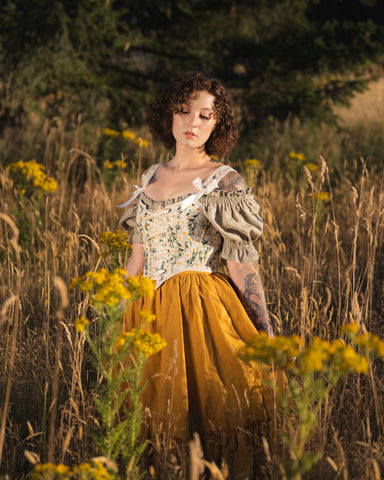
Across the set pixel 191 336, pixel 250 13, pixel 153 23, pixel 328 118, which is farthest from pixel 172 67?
pixel 191 336

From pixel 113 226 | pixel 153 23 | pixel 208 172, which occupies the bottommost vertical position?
pixel 113 226

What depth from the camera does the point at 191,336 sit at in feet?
Answer: 5.74

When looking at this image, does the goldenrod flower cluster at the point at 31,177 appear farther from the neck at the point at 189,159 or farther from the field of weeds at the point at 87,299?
the neck at the point at 189,159

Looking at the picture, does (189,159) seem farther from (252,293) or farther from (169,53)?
(169,53)

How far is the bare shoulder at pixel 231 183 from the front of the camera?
191 cm

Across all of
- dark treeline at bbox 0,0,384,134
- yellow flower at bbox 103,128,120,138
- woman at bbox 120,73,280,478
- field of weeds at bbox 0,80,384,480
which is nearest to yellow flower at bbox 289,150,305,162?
field of weeds at bbox 0,80,384,480

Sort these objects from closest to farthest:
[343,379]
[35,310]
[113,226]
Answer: [343,379] < [35,310] < [113,226]

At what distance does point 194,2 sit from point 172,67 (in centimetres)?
87

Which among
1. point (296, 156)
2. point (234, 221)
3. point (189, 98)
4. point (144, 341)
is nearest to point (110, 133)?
point (296, 156)

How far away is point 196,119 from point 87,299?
88cm

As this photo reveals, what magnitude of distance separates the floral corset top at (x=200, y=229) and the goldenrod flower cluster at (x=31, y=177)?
1501 millimetres

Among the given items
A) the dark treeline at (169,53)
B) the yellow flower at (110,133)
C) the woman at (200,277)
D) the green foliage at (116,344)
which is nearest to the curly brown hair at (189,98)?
the woman at (200,277)

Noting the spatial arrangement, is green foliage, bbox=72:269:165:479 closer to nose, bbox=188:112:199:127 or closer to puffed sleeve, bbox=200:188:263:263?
puffed sleeve, bbox=200:188:263:263

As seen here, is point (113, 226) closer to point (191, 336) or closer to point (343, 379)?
point (191, 336)
